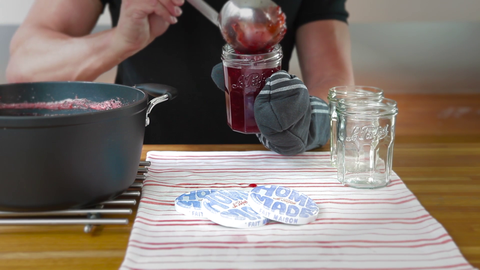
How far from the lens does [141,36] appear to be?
1167mm

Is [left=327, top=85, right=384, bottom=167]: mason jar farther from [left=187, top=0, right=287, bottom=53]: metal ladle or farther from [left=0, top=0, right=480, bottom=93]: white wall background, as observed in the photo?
[left=0, top=0, right=480, bottom=93]: white wall background

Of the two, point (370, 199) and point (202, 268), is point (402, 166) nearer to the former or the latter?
point (370, 199)

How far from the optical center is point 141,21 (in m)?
1.11

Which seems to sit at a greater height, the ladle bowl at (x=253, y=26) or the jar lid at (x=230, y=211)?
the ladle bowl at (x=253, y=26)

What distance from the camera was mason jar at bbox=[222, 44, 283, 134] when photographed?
28.6 inches

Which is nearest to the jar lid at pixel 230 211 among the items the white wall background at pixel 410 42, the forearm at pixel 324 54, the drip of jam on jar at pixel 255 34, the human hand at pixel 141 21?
the drip of jam on jar at pixel 255 34

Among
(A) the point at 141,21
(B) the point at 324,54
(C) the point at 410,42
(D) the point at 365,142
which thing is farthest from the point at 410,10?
(D) the point at 365,142

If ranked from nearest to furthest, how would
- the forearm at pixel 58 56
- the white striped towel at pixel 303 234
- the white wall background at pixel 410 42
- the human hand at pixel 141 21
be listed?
1. the white striped towel at pixel 303 234
2. the human hand at pixel 141 21
3. the forearm at pixel 58 56
4. the white wall background at pixel 410 42

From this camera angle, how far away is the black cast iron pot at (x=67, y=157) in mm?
562

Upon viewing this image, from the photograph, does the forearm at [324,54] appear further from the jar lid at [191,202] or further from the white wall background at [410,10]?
the white wall background at [410,10]

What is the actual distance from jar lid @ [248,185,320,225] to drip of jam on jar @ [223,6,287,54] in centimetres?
22

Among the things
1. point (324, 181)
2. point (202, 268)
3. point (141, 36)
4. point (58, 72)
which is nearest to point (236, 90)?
point (324, 181)

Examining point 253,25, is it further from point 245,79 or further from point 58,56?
point 58,56

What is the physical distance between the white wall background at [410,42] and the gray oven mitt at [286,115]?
2192 millimetres
